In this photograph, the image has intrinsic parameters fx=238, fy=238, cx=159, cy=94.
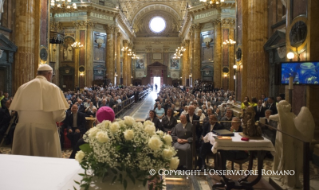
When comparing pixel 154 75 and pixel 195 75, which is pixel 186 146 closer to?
pixel 195 75

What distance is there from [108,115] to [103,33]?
2926cm

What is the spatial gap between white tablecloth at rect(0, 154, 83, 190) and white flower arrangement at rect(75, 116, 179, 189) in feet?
1.26

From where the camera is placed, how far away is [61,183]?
2.27 meters

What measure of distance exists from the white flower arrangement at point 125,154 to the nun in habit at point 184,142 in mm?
3546

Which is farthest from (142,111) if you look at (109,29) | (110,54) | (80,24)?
(109,29)

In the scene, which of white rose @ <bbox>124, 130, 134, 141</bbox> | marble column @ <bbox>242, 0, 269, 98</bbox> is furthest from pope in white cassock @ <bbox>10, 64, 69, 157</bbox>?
marble column @ <bbox>242, 0, 269, 98</bbox>

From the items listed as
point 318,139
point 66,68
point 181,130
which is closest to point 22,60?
point 181,130

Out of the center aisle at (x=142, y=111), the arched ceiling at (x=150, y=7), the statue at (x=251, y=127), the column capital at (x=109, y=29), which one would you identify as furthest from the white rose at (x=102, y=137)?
the arched ceiling at (x=150, y=7)

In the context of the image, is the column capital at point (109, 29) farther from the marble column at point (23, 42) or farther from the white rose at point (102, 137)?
the white rose at point (102, 137)

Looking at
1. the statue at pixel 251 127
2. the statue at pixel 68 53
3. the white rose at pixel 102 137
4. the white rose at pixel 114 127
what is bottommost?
the statue at pixel 251 127

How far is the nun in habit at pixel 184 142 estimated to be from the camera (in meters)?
5.62

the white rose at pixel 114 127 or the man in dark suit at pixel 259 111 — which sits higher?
the white rose at pixel 114 127

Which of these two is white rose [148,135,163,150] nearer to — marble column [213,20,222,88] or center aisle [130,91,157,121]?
center aisle [130,91,157,121]

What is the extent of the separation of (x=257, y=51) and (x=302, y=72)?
508 cm
